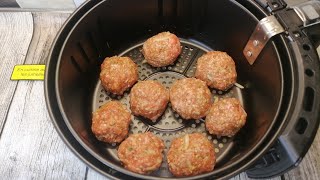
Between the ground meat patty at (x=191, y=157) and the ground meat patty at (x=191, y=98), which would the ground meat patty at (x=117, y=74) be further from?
the ground meat patty at (x=191, y=157)

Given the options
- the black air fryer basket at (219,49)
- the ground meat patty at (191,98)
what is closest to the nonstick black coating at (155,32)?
the black air fryer basket at (219,49)

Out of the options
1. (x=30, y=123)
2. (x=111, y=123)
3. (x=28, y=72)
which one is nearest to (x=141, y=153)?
(x=111, y=123)

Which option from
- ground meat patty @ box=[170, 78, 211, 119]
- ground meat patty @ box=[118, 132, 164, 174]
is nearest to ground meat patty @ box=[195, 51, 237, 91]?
ground meat patty @ box=[170, 78, 211, 119]

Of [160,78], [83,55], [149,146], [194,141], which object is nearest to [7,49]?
[83,55]

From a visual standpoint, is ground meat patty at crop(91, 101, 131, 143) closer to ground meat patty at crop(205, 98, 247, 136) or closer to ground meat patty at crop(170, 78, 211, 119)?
ground meat patty at crop(170, 78, 211, 119)

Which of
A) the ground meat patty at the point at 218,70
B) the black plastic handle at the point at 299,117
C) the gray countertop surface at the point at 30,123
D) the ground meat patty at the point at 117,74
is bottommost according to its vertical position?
the gray countertop surface at the point at 30,123

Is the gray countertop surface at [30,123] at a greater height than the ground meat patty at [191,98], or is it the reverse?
the ground meat patty at [191,98]

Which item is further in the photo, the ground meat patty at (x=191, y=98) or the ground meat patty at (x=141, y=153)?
the ground meat patty at (x=191, y=98)
